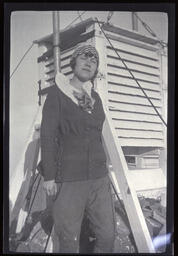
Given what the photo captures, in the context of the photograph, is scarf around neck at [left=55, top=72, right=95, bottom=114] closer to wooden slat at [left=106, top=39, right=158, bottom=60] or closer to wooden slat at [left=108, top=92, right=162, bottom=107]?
wooden slat at [left=108, top=92, right=162, bottom=107]

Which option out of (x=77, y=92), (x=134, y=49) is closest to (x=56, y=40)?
(x=77, y=92)

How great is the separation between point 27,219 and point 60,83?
649mm

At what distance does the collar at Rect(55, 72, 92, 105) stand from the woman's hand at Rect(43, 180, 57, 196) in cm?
39

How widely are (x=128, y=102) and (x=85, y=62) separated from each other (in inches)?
11.0

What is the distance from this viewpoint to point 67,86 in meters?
1.41

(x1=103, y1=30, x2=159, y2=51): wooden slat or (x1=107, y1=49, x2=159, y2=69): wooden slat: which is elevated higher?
(x1=103, y1=30, x2=159, y2=51): wooden slat

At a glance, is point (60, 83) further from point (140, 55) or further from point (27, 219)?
point (27, 219)

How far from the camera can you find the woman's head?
141cm

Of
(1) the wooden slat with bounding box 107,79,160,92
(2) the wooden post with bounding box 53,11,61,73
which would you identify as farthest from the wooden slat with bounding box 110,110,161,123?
(2) the wooden post with bounding box 53,11,61,73

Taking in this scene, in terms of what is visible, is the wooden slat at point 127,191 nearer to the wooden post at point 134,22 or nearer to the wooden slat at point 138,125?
the wooden slat at point 138,125

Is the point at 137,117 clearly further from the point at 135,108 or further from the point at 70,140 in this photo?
the point at 70,140

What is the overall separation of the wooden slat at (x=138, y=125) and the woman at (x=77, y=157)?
89 millimetres

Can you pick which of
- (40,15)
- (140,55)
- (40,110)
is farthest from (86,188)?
(40,15)

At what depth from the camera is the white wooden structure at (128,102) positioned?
4.58ft
